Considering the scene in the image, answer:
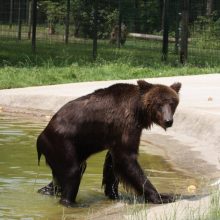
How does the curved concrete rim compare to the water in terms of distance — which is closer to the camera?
the water

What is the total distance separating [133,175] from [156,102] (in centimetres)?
73

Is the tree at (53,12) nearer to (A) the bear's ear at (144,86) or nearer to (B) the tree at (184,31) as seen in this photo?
(B) the tree at (184,31)

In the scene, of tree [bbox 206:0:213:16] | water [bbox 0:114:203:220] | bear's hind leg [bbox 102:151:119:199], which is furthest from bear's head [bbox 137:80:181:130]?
tree [bbox 206:0:213:16]

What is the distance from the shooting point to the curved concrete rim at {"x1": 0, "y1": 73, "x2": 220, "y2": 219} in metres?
10.6

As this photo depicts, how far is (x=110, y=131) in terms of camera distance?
7453 millimetres

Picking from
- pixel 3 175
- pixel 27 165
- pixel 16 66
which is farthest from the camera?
pixel 16 66

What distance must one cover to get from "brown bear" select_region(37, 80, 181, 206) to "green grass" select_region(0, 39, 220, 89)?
8.73 m

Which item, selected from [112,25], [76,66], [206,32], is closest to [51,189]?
[76,66]

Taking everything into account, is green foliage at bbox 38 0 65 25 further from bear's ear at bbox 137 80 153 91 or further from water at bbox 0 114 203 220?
bear's ear at bbox 137 80 153 91

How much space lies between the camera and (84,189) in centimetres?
838

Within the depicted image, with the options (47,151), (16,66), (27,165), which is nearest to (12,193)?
(47,151)

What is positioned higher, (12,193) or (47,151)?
(47,151)

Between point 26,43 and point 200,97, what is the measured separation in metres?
15.5

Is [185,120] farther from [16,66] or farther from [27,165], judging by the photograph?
[16,66]
